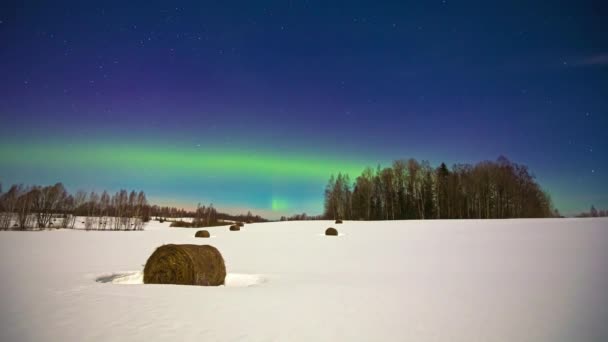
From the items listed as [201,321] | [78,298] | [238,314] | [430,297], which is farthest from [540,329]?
[78,298]

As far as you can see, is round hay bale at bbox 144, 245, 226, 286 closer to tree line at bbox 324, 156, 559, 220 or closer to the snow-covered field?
the snow-covered field

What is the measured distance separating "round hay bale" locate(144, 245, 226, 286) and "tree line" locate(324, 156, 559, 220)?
6074 cm

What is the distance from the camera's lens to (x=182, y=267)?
9250 millimetres

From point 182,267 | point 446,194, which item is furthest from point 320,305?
point 446,194

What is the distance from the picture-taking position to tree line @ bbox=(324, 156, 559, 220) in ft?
200

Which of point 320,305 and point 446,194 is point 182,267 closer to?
point 320,305

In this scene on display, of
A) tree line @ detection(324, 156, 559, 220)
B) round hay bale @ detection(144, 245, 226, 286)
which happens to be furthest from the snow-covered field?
tree line @ detection(324, 156, 559, 220)

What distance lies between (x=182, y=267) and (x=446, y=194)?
216ft

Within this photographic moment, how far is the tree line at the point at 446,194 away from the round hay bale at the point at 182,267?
6074 centimetres

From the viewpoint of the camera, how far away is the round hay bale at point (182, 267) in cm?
920

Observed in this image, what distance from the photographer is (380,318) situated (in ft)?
18.8

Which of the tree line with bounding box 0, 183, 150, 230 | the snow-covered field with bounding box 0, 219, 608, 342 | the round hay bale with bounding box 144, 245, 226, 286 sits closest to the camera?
the snow-covered field with bounding box 0, 219, 608, 342

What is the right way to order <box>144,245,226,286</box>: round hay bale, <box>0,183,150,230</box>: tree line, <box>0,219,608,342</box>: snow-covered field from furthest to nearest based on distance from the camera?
<box>0,183,150,230</box>: tree line < <box>144,245,226,286</box>: round hay bale < <box>0,219,608,342</box>: snow-covered field

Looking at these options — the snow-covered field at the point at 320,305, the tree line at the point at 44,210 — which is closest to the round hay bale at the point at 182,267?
the snow-covered field at the point at 320,305
